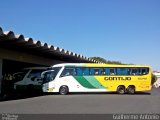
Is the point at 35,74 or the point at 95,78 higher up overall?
the point at 35,74

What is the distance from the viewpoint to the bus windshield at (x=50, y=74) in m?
29.3

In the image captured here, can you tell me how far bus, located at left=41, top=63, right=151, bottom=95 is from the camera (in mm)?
29375

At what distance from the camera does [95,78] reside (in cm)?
2992

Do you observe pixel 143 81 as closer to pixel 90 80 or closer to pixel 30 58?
pixel 90 80

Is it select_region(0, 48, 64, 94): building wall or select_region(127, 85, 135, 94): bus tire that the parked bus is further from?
select_region(127, 85, 135, 94): bus tire

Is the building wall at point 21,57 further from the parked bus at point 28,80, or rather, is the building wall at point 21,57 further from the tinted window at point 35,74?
the tinted window at point 35,74

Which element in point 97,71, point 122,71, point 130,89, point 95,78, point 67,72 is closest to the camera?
point 67,72

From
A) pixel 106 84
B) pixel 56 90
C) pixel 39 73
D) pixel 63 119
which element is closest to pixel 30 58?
pixel 39 73

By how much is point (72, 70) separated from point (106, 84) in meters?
3.13

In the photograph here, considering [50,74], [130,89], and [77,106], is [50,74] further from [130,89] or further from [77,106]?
[77,106]

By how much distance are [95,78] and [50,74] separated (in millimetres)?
3752

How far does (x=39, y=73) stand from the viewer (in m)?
31.0

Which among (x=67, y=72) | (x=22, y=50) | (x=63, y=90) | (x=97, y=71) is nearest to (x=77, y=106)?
(x=63, y=90)

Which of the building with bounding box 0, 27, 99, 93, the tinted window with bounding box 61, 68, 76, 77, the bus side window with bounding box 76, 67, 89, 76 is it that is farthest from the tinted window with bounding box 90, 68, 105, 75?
the building with bounding box 0, 27, 99, 93
